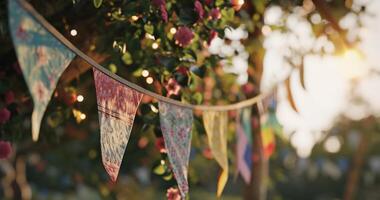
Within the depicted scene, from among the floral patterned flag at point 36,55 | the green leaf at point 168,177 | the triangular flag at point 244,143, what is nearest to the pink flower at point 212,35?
the green leaf at point 168,177

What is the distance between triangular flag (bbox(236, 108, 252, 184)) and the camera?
334 inches

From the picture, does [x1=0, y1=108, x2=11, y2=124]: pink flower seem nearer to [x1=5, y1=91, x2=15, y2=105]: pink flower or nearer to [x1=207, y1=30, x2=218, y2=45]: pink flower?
[x1=5, y1=91, x2=15, y2=105]: pink flower

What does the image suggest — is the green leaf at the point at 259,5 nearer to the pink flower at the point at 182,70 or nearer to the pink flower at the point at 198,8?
the pink flower at the point at 182,70

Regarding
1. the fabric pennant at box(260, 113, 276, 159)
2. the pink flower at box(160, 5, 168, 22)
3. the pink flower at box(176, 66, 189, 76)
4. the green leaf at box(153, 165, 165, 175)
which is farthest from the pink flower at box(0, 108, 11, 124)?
the fabric pennant at box(260, 113, 276, 159)

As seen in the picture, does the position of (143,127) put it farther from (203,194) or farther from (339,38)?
(203,194)

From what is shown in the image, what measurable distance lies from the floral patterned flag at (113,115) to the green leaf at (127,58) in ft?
5.66

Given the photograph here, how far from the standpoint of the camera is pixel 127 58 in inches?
276

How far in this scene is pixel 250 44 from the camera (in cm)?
897

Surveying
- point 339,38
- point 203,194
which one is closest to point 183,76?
point 339,38

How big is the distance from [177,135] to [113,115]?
3.10 feet

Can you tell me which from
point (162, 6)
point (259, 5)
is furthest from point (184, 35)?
point (259, 5)

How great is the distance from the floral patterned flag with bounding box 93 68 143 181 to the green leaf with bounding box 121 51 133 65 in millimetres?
1726

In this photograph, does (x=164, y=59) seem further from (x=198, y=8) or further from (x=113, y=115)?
(x=113, y=115)

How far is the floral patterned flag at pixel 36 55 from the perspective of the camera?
161 inches
